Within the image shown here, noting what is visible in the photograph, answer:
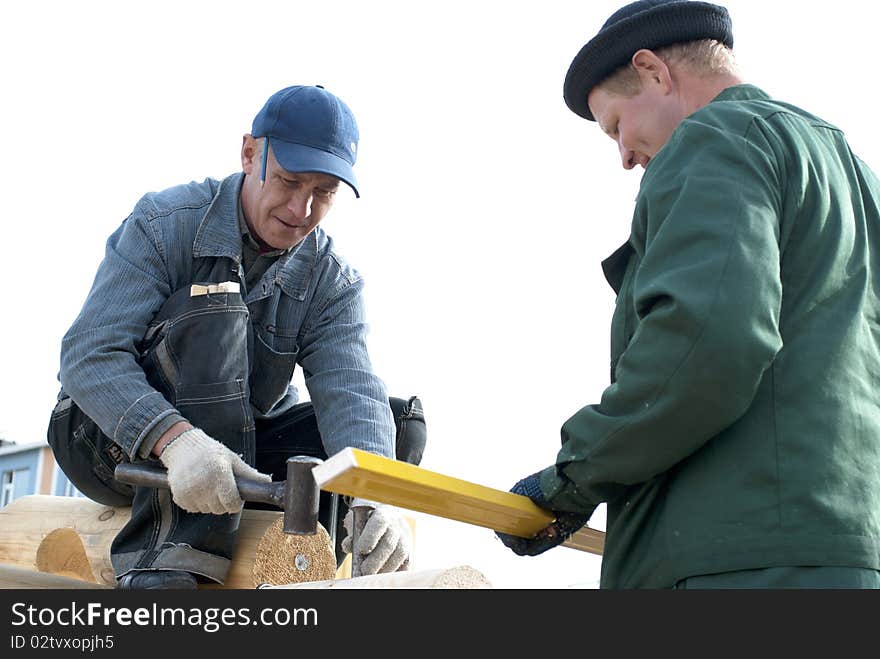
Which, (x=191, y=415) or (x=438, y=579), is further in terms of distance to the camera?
(x=191, y=415)

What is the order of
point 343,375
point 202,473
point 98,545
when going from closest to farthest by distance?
point 202,473
point 98,545
point 343,375

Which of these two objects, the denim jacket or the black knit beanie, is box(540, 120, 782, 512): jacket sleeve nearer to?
the black knit beanie

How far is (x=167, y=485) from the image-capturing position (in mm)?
3211

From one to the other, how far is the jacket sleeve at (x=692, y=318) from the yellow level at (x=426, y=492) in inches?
6.3

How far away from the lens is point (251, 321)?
377 cm

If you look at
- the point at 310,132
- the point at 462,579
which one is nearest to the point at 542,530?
the point at 462,579

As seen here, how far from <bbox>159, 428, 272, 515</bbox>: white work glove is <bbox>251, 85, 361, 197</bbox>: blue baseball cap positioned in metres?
1.07

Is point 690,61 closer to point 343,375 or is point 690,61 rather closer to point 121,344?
point 343,375

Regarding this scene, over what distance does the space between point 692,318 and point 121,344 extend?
2.02m

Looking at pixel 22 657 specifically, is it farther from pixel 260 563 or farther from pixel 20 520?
pixel 20 520

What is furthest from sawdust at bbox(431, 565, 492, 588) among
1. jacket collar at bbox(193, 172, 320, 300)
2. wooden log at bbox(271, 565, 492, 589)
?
jacket collar at bbox(193, 172, 320, 300)

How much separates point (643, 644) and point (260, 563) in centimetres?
163

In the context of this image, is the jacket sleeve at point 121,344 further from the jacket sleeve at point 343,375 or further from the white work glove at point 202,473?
the jacket sleeve at point 343,375

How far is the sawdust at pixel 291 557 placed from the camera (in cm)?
331
